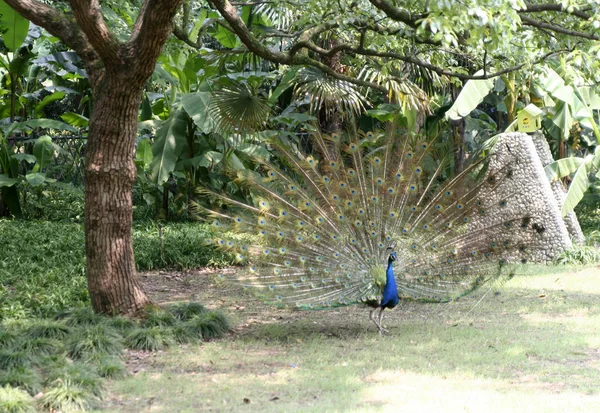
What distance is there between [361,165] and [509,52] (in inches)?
75.7

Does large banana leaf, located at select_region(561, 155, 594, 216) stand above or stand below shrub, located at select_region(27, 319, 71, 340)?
above

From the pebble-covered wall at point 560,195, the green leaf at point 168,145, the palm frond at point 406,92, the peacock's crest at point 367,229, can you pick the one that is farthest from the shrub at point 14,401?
the pebble-covered wall at point 560,195

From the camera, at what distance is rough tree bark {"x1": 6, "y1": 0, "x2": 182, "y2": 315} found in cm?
688

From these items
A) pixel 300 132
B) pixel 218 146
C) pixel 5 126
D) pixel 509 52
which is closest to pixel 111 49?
pixel 509 52

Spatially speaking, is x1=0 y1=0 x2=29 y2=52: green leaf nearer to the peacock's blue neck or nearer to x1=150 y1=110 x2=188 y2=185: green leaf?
x1=150 y1=110 x2=188 y2=185: green leaf

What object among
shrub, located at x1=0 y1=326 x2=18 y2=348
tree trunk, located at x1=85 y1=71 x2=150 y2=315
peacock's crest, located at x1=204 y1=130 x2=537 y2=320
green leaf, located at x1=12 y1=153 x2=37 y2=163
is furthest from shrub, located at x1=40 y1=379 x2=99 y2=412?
green leaf, located at x1=12 y1=153 x2=37 y2=163

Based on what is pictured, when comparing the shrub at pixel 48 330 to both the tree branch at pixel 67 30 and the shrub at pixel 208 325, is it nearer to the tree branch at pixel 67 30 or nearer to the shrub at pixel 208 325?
the shrub at pixel 208 325

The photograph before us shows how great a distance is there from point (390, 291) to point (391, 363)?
2.85ft

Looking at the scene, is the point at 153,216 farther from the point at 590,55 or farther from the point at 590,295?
the point at 590,55

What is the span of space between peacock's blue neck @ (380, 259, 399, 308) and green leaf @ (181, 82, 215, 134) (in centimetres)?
500

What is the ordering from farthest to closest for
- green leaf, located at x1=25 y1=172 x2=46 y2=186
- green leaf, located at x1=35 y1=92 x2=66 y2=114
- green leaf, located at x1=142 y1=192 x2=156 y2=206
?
green leaf, located at x1=35 y1=92 x2=66 y2=114 < green leaf, located at x1=142 y1=192 x2=156 y2=206 < green leaf, located at x1=25 y1=172 x2=46 y2=186

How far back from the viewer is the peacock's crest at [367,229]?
7.42 metres

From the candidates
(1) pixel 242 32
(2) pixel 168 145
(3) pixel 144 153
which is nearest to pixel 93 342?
(1) pixel 242 32

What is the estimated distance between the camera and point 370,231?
300 inches
